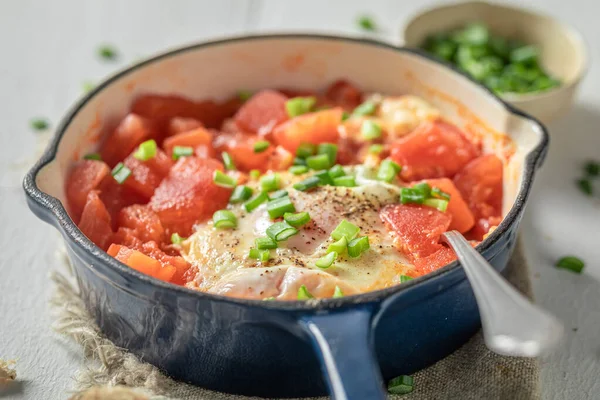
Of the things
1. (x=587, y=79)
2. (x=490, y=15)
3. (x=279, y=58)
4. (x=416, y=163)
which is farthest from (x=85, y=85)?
(x=587, y=79)

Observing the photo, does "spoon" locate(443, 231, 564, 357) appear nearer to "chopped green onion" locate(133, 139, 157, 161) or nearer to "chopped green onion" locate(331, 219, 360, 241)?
"chopped green onion" locate(331, 219, 360, 241)

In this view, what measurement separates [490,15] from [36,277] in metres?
2.95

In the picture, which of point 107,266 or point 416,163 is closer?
point 107,266

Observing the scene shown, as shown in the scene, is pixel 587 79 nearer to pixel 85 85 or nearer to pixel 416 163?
pixel 416 163

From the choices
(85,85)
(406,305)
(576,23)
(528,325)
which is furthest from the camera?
(576,23)

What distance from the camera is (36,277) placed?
10.3 ft

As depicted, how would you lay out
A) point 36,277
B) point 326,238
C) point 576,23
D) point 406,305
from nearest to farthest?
point 406,305, point 326,238, point 36,277, point 576,23

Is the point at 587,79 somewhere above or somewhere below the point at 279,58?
below

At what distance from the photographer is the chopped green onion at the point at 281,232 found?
8.86ft

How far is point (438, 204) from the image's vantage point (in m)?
2.91

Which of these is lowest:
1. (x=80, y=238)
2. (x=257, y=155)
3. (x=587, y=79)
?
(x=587, y=79)

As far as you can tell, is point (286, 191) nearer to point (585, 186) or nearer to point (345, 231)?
point (345, 231)

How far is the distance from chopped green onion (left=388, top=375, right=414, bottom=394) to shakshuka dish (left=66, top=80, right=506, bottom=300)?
31cm

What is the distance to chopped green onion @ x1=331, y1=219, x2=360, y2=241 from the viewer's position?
2.70 meters
